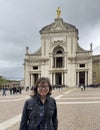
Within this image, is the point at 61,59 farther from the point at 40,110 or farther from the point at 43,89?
the point at 40,110

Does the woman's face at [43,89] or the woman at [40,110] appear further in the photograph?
the woman's face at [43,89]

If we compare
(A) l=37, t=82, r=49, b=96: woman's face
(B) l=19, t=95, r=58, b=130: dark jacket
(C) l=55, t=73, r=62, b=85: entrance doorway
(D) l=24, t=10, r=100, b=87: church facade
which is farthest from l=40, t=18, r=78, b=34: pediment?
(B) l=19, t=95, r=58, b=130: dark jacket

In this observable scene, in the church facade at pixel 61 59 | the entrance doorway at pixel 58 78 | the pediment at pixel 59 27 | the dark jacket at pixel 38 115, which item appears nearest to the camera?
the dark jacket at pixel 38 115

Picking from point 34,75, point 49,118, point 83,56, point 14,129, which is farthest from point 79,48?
point 49,118

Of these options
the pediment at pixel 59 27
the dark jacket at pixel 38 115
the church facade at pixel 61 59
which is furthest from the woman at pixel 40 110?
the pediment at pixel 59 27

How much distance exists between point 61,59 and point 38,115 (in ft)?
262

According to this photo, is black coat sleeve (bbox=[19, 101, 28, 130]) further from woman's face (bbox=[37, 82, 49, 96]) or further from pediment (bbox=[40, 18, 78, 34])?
pediment (bbox=[40, 18, 78, 34])

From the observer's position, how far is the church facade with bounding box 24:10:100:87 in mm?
79938

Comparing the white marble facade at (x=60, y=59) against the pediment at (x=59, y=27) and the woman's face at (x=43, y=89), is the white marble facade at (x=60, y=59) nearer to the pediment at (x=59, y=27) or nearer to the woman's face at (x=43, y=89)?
the pediment at (x=59, y=27)

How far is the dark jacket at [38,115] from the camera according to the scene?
3.53m

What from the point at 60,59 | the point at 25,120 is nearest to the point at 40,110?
the point at 25,120

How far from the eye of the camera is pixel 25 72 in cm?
8331

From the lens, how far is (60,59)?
3287 inches

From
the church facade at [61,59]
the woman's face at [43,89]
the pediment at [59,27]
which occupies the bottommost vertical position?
the woman's face at [43,89]
